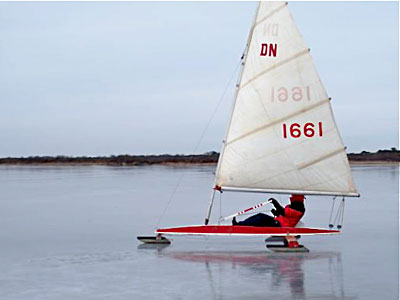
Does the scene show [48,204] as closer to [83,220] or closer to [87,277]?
[83,220]

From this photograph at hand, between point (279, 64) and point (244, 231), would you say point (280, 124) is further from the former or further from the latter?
point (244, 231)

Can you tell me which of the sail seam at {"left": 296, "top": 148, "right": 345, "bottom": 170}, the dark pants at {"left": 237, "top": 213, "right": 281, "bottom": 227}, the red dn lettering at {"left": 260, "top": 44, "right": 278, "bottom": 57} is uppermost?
the red dn lettering at {"left": 260, "top": 44, "right": 278, "bottom": 57}

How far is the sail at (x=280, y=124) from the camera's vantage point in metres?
13.0

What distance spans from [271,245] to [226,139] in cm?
218

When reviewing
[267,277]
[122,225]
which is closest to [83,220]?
[122,225]

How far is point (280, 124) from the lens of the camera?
1308 cm

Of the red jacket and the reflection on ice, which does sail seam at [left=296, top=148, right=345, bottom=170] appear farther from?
the reflection on ice

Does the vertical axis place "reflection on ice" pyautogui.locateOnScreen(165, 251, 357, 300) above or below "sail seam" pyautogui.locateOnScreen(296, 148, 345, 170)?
below

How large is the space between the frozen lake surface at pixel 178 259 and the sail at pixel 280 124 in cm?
124

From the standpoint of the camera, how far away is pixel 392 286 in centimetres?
902

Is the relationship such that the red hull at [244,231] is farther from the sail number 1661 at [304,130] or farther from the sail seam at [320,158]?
the sail number 1661 at [304,130]

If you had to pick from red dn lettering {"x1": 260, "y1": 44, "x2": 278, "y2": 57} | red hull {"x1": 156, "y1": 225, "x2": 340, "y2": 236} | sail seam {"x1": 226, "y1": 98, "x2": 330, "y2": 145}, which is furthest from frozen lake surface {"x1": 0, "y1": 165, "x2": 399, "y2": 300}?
red dn lettering {"x1": 260, "y1": 44, "x2": 278, "y2": 57}

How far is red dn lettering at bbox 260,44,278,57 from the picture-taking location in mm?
13016

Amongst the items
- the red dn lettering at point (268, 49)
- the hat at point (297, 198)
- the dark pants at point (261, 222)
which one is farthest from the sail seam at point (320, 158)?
the red dn lettering at point (268, 49)
